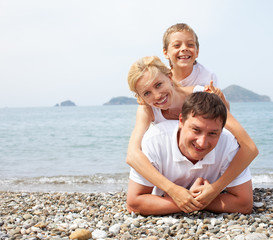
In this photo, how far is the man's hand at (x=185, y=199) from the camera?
165 inches

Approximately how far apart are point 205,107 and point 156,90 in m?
0.82

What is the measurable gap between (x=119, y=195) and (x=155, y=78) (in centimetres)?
300

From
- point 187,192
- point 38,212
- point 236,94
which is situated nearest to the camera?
point 187,192

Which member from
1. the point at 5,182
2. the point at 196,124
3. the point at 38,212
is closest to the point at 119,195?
the point at 38,212

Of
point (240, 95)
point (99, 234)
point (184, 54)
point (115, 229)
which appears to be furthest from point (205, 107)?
point (240, 95)

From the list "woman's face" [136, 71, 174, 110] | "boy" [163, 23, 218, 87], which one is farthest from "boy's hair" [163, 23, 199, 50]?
"woman's face" [136, 71, 174, 110]

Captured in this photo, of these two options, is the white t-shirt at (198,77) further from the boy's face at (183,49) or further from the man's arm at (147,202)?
the man's arm at (147,202)

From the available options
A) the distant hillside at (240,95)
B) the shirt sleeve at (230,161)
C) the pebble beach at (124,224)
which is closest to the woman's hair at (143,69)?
the shirt sleeve at (230,161)

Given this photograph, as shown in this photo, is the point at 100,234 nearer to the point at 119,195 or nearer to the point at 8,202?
the point at 119,195

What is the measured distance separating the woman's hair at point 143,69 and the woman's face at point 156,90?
0.04m

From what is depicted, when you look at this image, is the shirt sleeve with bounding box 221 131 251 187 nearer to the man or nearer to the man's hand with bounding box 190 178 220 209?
the man

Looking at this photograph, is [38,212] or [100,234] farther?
[38,212]

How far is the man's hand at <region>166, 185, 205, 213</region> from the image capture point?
4180mm

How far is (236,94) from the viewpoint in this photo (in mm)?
107125
